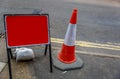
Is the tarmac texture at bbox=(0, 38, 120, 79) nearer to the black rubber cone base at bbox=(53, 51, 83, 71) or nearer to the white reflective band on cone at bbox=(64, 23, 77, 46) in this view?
the black rubber cone base at bbox=(53, 51, 83, 71)

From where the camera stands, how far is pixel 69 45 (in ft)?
14.8

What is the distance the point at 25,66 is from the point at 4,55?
0.59 meters

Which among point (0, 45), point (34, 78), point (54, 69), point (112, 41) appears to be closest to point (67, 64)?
point (54, 69)

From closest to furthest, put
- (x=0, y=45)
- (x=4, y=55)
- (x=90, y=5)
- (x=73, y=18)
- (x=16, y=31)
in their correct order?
(x=16, y=31) < (x=73, y=18) < (x=4, y=55) < (x=0, y=45) < (x=90, y=5)

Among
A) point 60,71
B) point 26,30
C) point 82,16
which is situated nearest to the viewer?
point 26,30

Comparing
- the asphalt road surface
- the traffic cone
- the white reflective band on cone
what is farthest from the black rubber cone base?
the asphalt road surface

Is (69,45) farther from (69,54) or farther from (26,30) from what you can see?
(26,30)

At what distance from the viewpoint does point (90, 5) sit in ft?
32.7

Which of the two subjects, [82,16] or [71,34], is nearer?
[71,34]

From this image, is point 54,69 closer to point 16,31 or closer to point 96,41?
point 16,31

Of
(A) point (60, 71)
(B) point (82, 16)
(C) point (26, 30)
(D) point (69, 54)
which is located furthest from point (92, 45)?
(B) point (82, 16)

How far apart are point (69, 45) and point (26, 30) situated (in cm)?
92

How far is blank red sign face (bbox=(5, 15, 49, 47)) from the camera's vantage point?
13.0 ft

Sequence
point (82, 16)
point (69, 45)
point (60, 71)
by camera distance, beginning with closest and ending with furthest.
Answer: point (60, 71), point (69, 45), point (82, 16)
